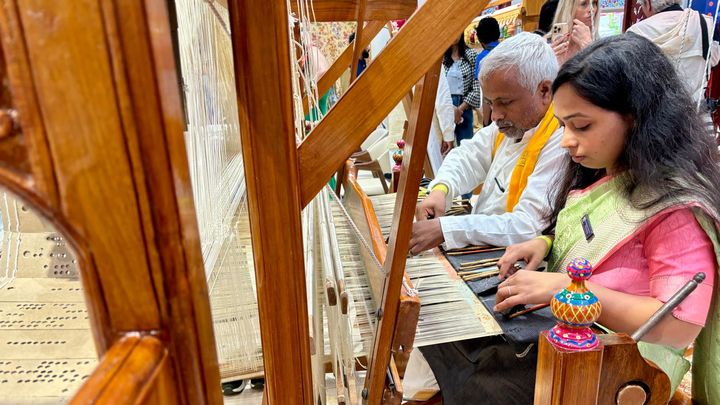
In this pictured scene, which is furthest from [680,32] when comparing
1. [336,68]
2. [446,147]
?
[336,68]

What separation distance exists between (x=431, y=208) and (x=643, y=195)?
2.70 feet

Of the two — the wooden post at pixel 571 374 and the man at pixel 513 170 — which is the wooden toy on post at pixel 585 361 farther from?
the man at pixel 513 170

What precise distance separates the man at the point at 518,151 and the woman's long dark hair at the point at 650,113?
446mm

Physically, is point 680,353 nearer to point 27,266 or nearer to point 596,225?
point 596,225

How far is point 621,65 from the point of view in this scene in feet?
2.80

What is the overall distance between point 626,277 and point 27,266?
3.59ft

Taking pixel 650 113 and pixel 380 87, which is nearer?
pixel 380 87

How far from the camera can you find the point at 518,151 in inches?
62.5

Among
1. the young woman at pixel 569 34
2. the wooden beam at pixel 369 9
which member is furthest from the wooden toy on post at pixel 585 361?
the young woman at pixel 569 34

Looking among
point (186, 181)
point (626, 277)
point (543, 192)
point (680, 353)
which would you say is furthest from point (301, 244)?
point (543, 192)

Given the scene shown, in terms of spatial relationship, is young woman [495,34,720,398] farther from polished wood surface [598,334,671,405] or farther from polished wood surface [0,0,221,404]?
polished wood surface [0,0,221,404]

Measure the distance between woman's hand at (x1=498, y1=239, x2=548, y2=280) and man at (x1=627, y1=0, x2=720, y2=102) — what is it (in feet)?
5.23

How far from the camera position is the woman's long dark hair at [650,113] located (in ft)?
2.76

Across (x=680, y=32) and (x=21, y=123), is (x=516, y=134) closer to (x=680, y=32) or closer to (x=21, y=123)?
(x=680, y=32)
